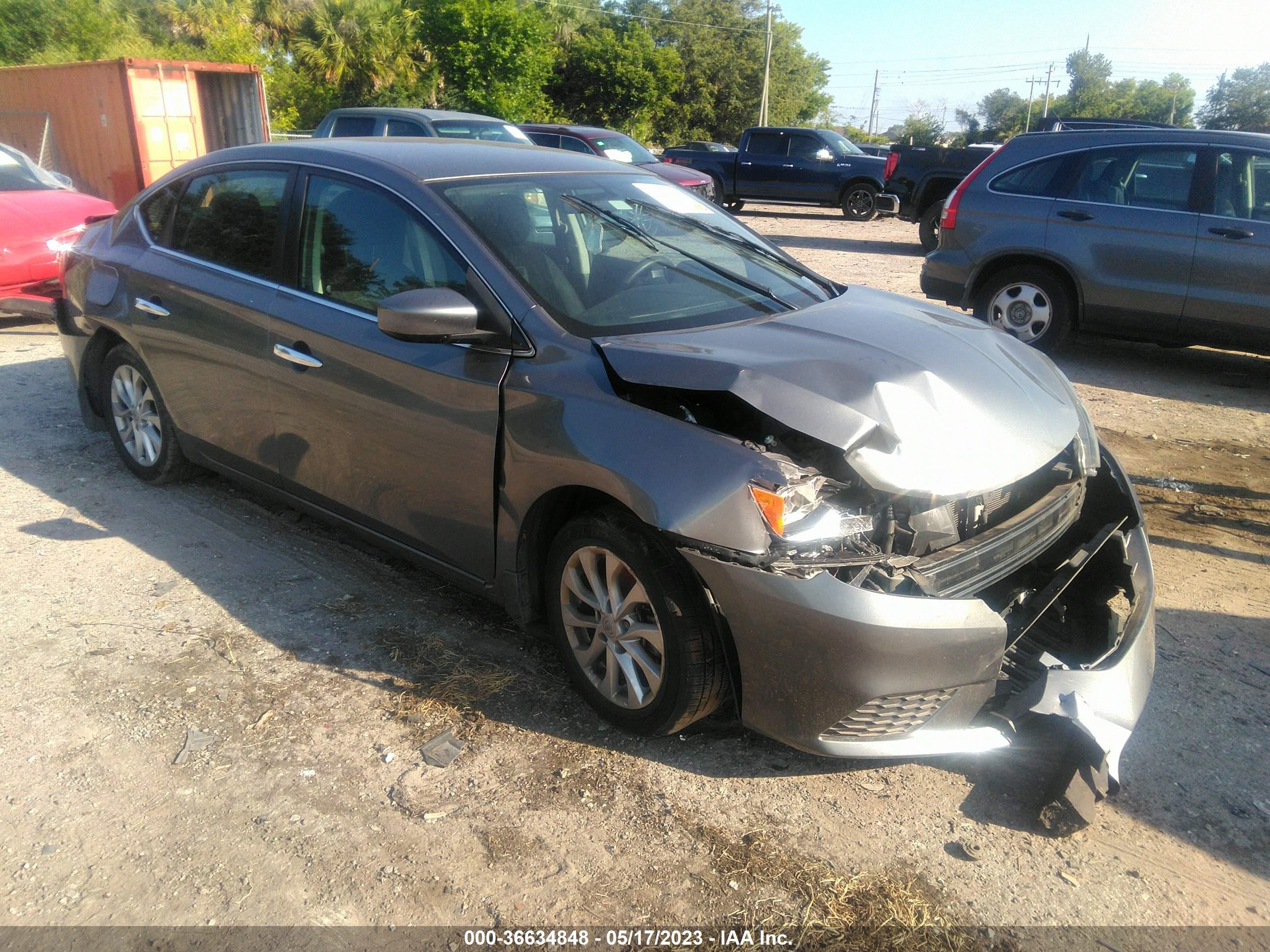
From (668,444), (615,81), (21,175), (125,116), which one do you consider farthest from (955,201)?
(615,81)

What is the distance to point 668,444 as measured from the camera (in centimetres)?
280

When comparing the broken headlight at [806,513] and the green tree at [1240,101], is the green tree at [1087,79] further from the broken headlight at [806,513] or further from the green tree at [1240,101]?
the broken headlight at [806,513]

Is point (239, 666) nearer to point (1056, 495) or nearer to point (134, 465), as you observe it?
point (134, 465)

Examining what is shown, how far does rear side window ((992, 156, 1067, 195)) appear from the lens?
7.86 m

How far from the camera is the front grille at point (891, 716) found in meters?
2.70

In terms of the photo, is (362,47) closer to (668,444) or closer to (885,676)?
(668,444)

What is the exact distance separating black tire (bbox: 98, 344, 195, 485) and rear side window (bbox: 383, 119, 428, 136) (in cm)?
766

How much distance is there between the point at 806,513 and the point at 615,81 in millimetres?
43975

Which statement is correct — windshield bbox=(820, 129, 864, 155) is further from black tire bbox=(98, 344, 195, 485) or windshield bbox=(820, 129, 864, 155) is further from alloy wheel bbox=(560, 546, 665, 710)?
alloy wheel bbox=(560, 546, 665, 710)

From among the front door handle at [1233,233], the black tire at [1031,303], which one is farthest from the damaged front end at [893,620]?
the black tire at [1031,303]

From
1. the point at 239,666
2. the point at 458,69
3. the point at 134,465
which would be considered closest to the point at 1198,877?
the point at 239,666

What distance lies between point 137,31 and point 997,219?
38.6 metres

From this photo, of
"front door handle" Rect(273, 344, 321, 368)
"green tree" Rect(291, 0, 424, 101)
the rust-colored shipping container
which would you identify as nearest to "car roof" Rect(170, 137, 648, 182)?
"front door handle" Rect(273, 344, 321, 368)

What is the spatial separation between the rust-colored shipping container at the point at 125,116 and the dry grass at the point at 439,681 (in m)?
11.3
